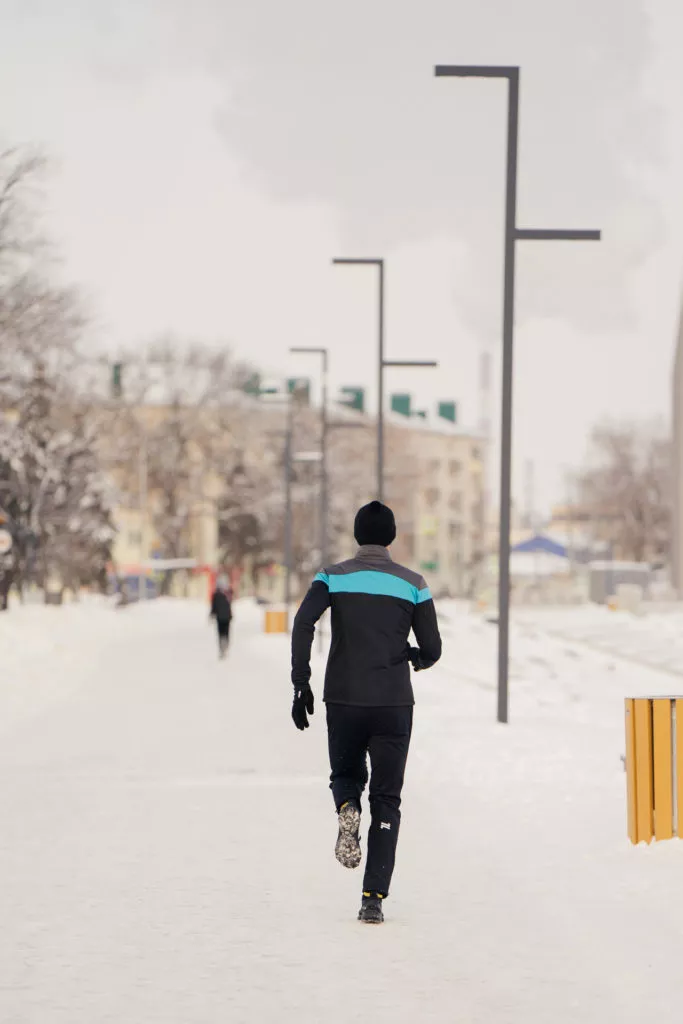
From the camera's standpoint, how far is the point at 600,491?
127 m

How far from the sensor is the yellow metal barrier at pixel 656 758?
10.3 metres

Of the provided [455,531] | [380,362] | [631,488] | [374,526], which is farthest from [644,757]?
[455,531]

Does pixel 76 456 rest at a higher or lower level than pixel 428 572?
higher

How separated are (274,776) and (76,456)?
58.4 metres

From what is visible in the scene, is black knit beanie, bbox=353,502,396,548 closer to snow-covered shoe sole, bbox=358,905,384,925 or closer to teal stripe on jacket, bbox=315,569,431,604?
teal stripe on jacket, bbox=315,569,431,604

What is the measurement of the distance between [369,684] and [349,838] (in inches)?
26.2

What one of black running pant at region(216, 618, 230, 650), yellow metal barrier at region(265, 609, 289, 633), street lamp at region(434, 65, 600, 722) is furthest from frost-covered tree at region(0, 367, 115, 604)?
street lamp at region(434, 65, 600, 722)

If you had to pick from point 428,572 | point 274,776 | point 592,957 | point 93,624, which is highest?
point 592,957

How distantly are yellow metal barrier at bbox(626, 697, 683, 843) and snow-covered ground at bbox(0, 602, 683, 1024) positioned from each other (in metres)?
0.22

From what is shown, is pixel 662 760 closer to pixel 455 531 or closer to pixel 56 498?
pixel 56 498

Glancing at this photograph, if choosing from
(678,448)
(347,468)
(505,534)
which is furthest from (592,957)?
(347,468)

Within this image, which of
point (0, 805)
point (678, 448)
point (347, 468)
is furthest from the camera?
point (347, 468)

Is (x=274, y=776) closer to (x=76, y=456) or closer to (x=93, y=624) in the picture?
(x=93, y=624)

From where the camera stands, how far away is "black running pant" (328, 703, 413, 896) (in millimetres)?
8172
